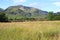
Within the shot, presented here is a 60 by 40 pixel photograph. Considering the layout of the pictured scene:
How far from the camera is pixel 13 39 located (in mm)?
6555

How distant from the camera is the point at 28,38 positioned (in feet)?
21.7

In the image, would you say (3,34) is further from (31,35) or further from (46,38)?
(46,38)

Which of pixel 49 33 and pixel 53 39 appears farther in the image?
pixel 49 33

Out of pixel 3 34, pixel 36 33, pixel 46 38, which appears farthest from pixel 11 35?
pixel 46 38

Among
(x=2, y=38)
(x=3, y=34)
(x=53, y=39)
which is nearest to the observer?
(x=53, y=39)

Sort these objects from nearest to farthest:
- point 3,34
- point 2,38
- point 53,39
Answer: point 53,39 → point 2,38 → point 3,34

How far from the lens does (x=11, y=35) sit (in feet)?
23.0

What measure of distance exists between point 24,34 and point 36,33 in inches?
17.0

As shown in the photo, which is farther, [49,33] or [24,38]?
[49,33]

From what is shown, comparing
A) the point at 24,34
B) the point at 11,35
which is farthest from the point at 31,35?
the point at 11,35

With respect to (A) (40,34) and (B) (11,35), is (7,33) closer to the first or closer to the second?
(B) (11,35)

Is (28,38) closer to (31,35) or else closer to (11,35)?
(31,35)

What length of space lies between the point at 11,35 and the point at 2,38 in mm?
399

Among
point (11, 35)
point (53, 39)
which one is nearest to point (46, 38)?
point (53, 39)
